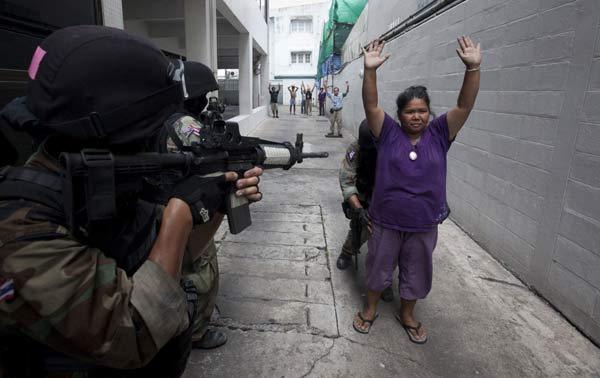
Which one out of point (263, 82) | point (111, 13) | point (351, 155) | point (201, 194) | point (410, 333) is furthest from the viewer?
point (263, 82)

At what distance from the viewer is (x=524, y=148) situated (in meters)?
Answer: 3.01

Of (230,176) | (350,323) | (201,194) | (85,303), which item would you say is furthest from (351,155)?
(85,303)

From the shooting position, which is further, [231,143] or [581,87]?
[581,87]

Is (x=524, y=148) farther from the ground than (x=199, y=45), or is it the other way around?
(x=199, y=45)

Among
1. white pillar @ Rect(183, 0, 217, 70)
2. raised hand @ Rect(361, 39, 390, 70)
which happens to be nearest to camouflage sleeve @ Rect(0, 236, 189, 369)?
raised hand @ Rect(361, 39, 390, 70)

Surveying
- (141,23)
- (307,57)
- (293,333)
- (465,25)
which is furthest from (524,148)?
(307,57)

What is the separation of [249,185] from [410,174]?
105 cm

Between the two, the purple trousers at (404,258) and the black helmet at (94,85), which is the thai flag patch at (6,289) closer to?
the black helmet at (94,85)

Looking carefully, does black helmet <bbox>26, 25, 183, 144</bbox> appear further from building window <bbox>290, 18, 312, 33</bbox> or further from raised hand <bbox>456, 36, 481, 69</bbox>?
building window <bbox>290, 18, 312, 33</bbox>

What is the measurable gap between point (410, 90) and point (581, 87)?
1.25m

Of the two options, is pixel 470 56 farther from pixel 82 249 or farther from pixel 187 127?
A: pixel 82 249

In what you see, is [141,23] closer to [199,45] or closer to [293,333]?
[199,45]

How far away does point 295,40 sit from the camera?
119 feet

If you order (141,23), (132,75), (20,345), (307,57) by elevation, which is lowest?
(20,345)
